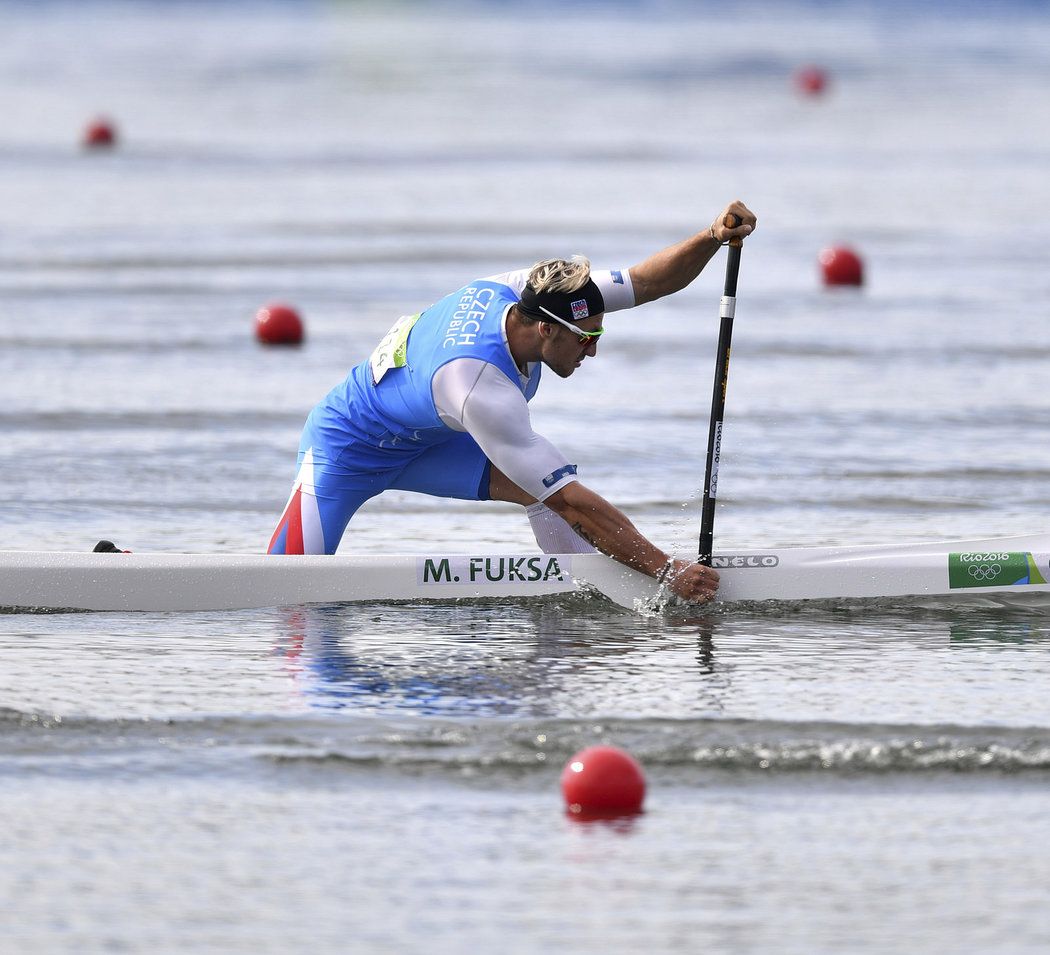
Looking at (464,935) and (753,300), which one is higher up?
(753,300)

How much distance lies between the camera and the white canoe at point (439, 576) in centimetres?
880

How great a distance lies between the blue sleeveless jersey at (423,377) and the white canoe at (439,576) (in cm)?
50

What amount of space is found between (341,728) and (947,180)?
2082 cm

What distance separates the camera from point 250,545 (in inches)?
389

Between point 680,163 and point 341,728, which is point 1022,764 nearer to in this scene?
point 341,728

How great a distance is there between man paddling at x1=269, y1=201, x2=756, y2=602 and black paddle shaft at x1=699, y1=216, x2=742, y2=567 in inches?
6.1

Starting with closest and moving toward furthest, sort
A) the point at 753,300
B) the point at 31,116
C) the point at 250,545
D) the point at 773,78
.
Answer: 1. the point at 250,545
2. the point at 753,300
3. the point at 31,116
4. the point at 773,78

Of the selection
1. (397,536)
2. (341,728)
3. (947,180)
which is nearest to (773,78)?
(947,180)

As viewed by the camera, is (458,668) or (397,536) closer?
(458,668)

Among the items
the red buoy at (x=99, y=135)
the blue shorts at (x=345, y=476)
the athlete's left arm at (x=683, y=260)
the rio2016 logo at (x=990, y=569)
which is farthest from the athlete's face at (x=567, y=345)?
the red buoy at (x=99, y=135)

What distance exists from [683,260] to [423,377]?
42.3 inches

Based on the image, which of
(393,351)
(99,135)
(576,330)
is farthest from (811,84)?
(576,330)

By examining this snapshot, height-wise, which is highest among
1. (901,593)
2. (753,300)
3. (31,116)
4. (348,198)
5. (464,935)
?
(31,116)

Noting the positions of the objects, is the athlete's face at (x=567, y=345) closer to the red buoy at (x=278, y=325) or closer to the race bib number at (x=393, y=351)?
the race bib number at (x=393, y=351)
